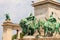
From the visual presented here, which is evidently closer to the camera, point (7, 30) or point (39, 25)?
point (39, 25)

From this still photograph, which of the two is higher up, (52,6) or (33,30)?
(52,6)

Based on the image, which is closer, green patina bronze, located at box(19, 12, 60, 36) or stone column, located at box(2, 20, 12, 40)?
green patina bronze, located at box(19, 12, 60, 36)

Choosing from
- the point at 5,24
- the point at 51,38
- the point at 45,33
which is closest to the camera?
the point at 51,38

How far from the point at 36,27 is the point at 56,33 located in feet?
6.75

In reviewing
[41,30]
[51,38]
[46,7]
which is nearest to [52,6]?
[46,7]

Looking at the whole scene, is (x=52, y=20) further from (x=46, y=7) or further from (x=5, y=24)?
(x=5, y=24)

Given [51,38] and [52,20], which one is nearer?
[51,38]

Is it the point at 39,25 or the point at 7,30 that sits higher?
the point at 39,25

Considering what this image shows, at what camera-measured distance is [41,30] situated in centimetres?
3180

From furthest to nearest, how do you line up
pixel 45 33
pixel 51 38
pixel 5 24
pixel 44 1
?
pixel 5 24 < pixel 44 1 < pixel 45 33 < pixel 51 38

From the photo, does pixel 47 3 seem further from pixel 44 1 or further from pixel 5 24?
pixel 5 24

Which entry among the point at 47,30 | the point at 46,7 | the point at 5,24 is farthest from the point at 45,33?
the point at 5,24

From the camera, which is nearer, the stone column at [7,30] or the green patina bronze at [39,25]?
the green patina bronze at [39,25]

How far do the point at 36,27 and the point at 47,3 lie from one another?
4.65 m
